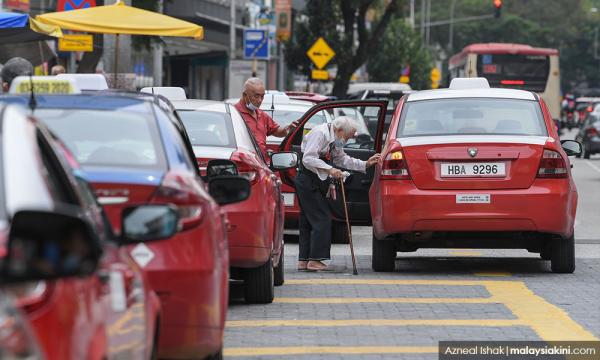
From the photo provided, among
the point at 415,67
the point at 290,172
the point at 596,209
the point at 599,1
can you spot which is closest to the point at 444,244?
the point at 290,172

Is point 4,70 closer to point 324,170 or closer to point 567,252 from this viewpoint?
point 324,170

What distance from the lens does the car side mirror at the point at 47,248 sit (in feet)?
11.2

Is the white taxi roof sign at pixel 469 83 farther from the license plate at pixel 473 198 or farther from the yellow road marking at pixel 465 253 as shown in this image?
the license plate at pixel 473 198

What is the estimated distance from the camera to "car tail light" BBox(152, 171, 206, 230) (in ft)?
21.2

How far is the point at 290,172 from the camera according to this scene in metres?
16.5

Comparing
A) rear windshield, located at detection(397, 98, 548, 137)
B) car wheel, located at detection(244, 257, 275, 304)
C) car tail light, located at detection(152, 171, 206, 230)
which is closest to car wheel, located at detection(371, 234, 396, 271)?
rear windshield, located at detection(397, 98, 548, 137)

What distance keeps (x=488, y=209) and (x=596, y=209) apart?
11.2 metres

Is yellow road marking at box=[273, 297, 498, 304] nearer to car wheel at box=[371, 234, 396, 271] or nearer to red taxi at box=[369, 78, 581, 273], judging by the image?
red taxi at box=[369, 78, 581, 273]

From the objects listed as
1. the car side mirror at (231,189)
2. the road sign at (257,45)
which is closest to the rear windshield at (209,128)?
the car side mirror at (231,189)

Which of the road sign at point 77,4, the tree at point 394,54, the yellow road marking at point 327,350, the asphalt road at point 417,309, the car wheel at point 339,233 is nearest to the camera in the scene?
the yellow road marking at point 327,350

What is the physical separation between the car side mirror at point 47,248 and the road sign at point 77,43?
2211cm

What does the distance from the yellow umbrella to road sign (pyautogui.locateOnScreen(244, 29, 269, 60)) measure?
19.2 metres

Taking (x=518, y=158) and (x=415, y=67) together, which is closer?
(x=518, y=158)

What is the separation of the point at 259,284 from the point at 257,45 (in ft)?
95.9
